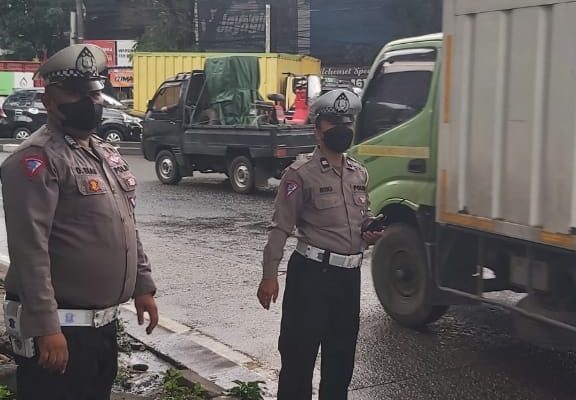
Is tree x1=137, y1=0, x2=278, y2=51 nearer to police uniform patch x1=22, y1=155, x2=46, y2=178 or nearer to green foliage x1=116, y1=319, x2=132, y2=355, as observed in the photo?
green foliage x1=116, y1=319, x2=132, y2=355

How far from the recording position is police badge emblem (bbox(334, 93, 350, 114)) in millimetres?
4133

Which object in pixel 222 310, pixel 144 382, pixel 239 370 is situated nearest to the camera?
pixel 144 382

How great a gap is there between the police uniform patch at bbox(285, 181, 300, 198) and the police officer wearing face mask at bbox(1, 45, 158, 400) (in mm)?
1022

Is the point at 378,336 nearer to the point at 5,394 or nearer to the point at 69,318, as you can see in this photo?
the point at 5,394

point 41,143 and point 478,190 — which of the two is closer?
point 41,143

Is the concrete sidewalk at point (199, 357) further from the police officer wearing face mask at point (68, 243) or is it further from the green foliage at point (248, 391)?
the police officer wearing face mask at point (68, 243)

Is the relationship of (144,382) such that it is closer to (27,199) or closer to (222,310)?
(222,310)

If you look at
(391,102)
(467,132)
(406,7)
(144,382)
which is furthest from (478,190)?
(406,7)

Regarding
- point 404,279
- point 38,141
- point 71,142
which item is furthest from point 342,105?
point 404,279

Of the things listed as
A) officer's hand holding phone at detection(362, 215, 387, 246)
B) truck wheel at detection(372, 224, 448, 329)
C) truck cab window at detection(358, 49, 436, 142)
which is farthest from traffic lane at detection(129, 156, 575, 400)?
truck cab window at detection(358, 49, 436, 142)

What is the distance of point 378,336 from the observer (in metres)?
6.40

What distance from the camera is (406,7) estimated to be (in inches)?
1128

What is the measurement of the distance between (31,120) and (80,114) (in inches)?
917

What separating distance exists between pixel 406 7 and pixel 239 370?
24.6 metres
